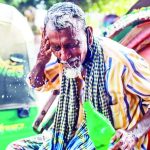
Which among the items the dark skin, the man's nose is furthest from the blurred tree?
the man's nose

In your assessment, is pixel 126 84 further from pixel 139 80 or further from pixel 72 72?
pixel 72 72

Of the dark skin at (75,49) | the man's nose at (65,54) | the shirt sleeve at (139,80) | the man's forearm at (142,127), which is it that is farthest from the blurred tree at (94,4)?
the man's forearm at (142,127)

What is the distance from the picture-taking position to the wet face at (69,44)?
11.4 feet

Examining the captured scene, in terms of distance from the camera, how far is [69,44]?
3.47 meters

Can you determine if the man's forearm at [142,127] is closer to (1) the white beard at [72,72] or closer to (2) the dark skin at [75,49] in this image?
(2) the dark skin at [75,49]

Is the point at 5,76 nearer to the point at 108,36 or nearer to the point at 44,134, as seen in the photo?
the point at 44,134

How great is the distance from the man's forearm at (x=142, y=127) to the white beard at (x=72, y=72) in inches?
20.6

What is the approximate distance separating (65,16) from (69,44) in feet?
0.61

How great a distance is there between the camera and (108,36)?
12.5 feet

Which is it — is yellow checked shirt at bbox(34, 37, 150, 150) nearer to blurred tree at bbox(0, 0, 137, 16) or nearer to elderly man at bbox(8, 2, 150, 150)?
elderly man at bbox(8, 2, 150, 150)

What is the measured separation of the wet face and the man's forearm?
0.56 meters

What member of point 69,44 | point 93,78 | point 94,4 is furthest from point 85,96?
point 94,4

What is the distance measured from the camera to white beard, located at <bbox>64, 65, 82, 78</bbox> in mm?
3518

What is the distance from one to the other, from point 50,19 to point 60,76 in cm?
40
